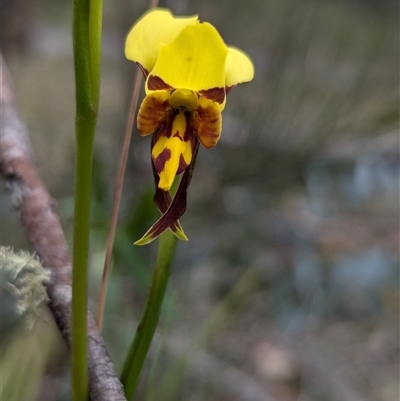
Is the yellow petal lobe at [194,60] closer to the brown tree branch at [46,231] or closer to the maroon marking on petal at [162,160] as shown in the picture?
the maroon marking on petal at [162,160]

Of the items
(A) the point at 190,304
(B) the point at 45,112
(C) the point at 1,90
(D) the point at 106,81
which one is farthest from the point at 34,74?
(C) the point at 1,90

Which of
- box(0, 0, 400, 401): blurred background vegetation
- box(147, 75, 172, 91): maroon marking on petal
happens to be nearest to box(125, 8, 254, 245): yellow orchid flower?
box(147, 75, 172, 91): maroon marking on petal

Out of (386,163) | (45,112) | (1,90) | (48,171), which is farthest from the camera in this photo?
(45,112)

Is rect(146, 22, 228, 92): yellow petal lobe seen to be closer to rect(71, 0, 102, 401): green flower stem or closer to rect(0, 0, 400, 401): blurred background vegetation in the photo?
rect(71, 0, 102, 401): green flower stem

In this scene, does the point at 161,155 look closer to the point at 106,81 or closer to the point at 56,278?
the point at 56,278

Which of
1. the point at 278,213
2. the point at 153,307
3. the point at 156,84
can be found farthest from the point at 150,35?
the point at 278,213

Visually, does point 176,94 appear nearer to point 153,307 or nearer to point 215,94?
point 215,94

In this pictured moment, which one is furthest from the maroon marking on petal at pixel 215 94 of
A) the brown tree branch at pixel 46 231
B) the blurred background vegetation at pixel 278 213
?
the blurred background vegetation at pixel 278 213
